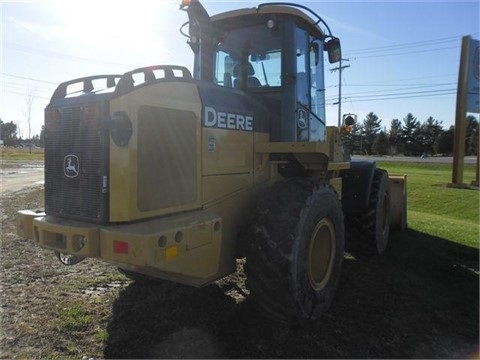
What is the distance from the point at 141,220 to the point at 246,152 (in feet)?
4.73

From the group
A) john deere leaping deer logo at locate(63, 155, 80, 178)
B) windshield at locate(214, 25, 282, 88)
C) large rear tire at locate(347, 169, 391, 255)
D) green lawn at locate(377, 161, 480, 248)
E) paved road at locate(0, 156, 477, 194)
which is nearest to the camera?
john deere leaping deer logo at locate(63, 155, 80, 178)

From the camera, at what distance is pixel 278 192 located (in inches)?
162

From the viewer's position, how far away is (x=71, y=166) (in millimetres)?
3623

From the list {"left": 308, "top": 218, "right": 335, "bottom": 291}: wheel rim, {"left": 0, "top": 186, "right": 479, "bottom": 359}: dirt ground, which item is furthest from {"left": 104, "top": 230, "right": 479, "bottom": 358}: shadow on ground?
Answer: {"left": 308, "top": 218, "right": 335, "bottom": 291}: wheel rim

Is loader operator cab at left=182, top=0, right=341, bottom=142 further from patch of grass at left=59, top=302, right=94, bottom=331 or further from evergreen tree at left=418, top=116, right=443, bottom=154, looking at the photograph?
evergreen tree at left=418, top=116, right=443, bottom=154

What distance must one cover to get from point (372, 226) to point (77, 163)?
4559 mm

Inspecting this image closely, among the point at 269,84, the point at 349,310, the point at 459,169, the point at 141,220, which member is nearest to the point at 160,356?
the point at 141,220

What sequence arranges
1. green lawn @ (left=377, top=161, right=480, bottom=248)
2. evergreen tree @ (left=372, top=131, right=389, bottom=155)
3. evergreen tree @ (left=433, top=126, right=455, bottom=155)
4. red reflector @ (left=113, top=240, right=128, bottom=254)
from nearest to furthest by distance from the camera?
red reflector @ (left=113, top=240, right=128, bottom=254) < green lawn @ (left=377, top=161, right=480, bottom=248) < evergreen tree @ (left=433, top=126, right=455, bottom=155) < evergreen tree @ (left=372, top=131, right=389, bottom=155)

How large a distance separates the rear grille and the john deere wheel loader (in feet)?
0.04

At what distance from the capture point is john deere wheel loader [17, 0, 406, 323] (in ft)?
11.0

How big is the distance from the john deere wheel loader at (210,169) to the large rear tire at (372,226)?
1.66 metres

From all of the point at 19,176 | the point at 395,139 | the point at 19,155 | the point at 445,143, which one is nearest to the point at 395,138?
the point at 395,139

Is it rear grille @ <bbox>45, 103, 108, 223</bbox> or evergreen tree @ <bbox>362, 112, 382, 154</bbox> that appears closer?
rear grille @ <bbox>45, 103, 108, 223</bbox>

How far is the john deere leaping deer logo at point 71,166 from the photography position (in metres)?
3.58
